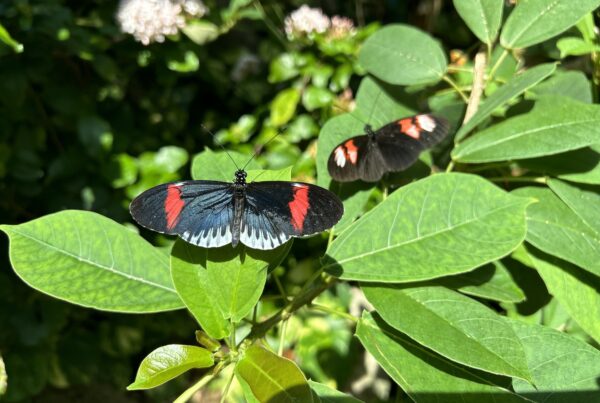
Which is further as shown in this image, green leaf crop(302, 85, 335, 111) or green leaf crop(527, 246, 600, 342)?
green leaf crop(302, 85, 335, 111)

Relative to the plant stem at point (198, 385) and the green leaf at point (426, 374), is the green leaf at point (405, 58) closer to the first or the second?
Result: the green leaf at point (426, 374)

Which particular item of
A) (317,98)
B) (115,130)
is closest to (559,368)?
(317,98)

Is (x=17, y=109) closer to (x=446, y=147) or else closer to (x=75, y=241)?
(x=75, y=241)

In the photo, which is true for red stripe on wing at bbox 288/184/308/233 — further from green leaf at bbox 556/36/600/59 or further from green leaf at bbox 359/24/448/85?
green leaf at bbox 556/36/600/59

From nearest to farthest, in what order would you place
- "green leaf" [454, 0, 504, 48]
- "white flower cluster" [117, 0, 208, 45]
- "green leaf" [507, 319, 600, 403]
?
"green leaf" [507, 319, 600, 403], "green leaf" [454, 0, 504, 48], "white flower cluster" [117, 0, 208, 45]

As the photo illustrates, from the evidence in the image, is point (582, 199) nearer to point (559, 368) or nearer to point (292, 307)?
point (559, 368)

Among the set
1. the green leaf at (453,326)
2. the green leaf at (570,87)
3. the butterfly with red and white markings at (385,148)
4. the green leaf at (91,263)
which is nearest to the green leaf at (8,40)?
the green leaf at (91,263)

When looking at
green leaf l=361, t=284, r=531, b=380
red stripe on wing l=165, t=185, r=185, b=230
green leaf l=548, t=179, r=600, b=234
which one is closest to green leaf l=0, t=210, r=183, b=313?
red stripe on wing l=165, t=185, r=185, b=230
